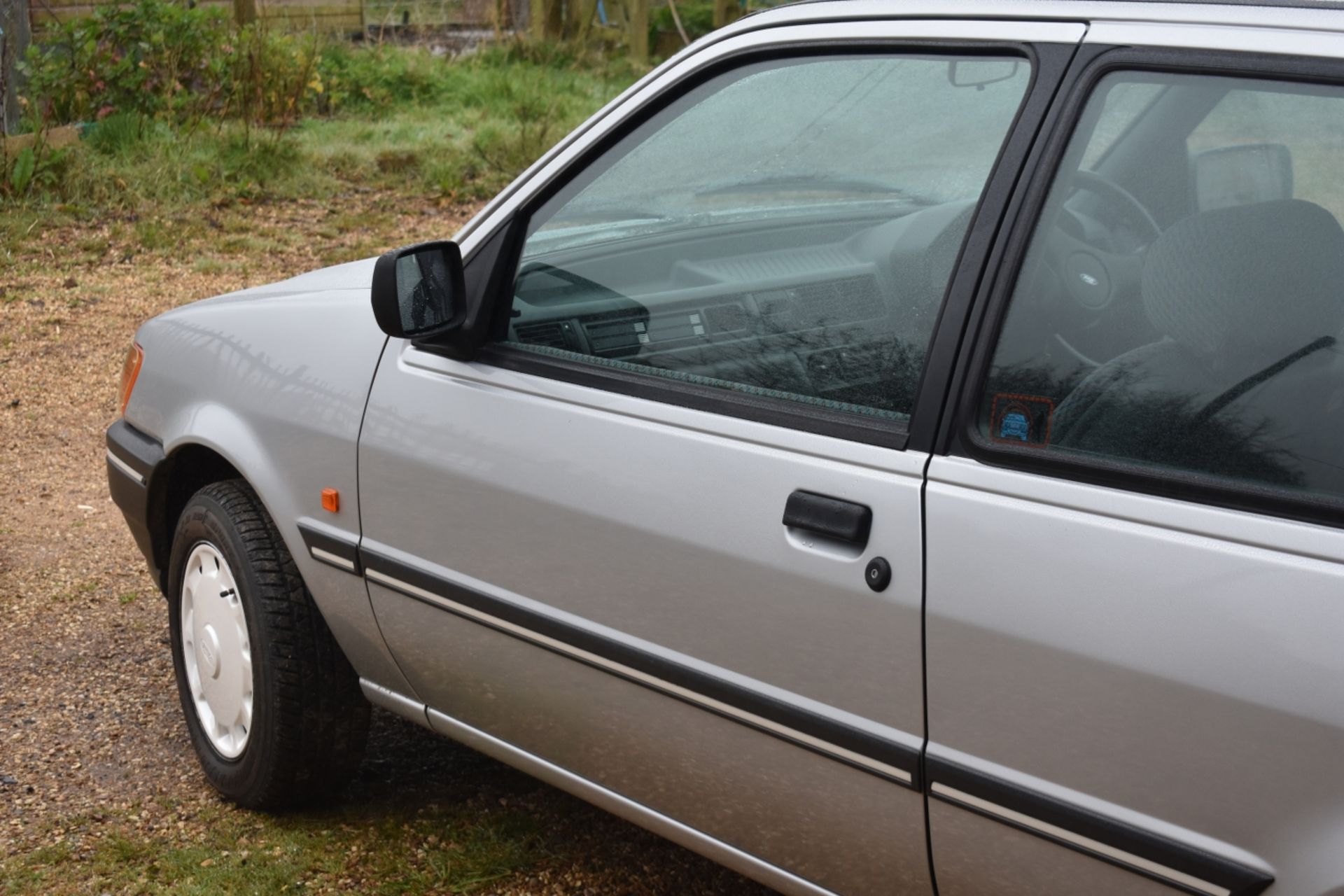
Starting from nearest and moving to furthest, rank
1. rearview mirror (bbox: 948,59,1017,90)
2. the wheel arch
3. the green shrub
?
rearview mirror (bbox: 948,59,1017,90) < the wheel arch < the green shrub

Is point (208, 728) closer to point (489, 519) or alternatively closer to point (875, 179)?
point (489, 519)

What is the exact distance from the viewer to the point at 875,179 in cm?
245

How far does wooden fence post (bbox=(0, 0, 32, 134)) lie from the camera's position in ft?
28.5

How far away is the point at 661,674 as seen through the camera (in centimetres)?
234

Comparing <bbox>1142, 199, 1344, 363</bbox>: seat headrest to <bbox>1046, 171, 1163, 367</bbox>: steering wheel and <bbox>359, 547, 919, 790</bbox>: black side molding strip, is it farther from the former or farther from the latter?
<bbox>359, 547, 919, 790</bbox>: black side molding strip

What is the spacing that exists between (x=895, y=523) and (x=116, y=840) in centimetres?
209

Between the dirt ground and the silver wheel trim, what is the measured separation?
0.68 feet

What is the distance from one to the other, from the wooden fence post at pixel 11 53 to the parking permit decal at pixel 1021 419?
26.9 ft

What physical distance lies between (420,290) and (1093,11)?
1.26 m

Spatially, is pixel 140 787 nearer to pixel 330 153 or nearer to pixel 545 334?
pixel 545 334

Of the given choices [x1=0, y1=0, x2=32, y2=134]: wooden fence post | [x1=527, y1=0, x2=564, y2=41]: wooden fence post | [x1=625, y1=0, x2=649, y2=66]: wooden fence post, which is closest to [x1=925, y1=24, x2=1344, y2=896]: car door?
[x1=0, y1=0, x2=32, y2=134]: wooden fence post

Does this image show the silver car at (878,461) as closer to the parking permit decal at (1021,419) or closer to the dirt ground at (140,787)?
the parking permit decal at (1021,419)

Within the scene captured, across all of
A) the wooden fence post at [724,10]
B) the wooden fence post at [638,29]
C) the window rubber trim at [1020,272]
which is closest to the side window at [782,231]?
the window rubber trim at [1020,272]

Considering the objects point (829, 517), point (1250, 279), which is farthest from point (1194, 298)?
point (829, 517)
